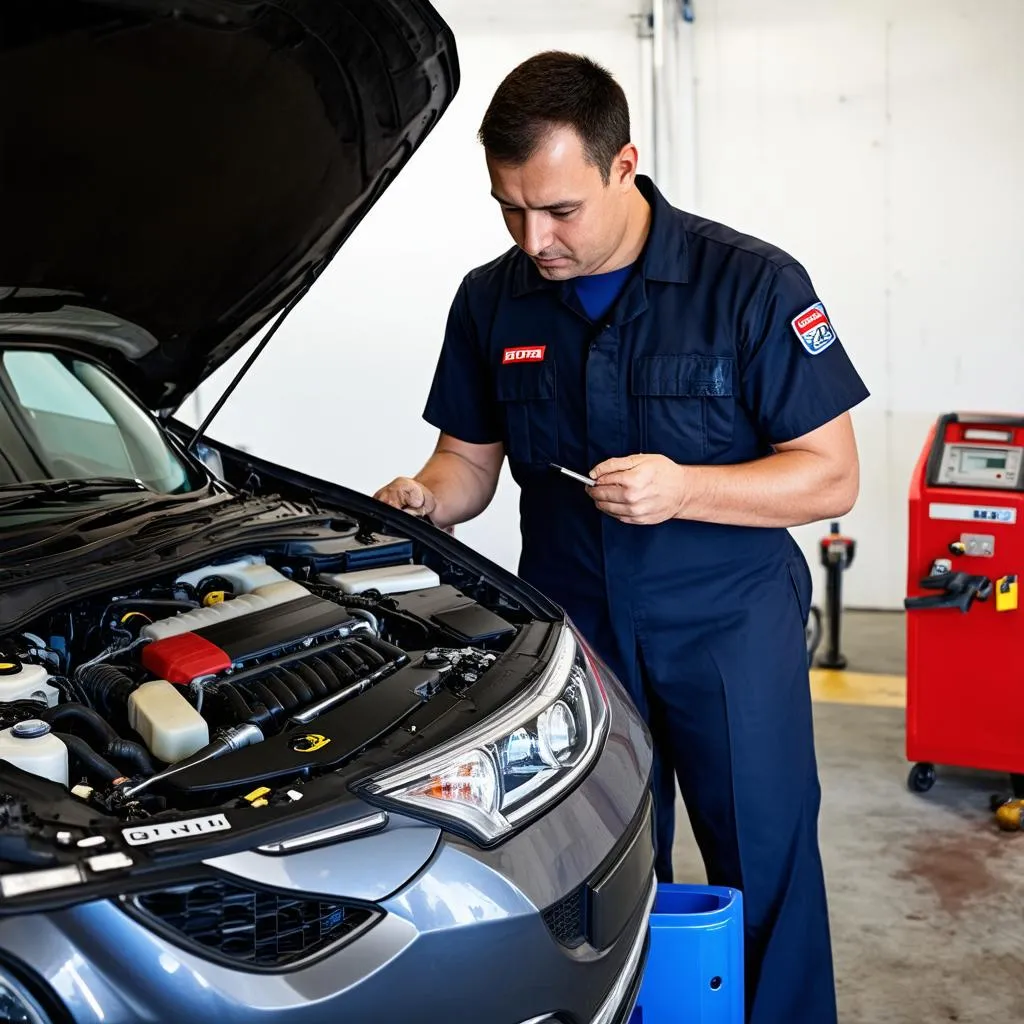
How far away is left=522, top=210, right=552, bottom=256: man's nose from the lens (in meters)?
1.93

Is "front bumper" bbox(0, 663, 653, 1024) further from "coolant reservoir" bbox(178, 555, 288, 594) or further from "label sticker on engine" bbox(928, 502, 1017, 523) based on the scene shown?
"label sticker on engine" bbox(928, 502, 1017, 523)

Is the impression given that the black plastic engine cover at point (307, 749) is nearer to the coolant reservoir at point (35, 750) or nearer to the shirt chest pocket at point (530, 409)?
the coolant reservoir at point (35, 750)

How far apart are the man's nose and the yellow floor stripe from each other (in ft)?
9.28

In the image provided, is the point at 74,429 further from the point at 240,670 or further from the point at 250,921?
the point at 250,921

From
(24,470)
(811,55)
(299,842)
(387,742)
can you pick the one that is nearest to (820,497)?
(387,742)

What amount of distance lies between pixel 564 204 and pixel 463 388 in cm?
56

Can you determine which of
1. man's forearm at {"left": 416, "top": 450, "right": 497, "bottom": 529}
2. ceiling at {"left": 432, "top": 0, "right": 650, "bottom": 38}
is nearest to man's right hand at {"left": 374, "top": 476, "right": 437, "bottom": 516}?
man's forearm at {"left": 416, "top": 450, "right": 497, "bottom": 529}

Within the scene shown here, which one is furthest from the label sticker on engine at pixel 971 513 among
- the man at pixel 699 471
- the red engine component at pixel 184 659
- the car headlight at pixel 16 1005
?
the car headlight at pixel 16 1005

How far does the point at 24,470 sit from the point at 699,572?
1184 millimetres

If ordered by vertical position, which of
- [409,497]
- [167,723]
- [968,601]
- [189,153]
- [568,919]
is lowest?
[968,601]

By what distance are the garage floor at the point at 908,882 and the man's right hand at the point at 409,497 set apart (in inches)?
50.5

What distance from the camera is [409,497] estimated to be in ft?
7.56

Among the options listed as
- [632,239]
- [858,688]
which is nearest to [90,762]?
[632,239]

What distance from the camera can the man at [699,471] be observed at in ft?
6.55
